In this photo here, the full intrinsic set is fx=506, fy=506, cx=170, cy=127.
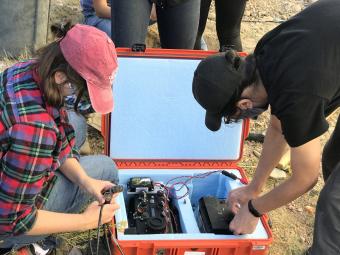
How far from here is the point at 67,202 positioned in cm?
210

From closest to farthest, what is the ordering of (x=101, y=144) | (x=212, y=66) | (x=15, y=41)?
(x=212, y=66) → (x=101, y=144) → (x=15, y=41)

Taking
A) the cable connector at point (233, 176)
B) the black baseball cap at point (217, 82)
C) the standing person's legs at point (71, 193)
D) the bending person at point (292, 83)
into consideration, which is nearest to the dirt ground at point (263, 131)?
the standing person's legs at point (71, 193)

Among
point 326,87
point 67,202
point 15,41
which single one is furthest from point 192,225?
point 15,41

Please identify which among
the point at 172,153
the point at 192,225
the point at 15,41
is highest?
the point at 15,41

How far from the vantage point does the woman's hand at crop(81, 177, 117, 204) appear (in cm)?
202

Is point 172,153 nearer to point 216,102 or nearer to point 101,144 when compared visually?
point 101,144

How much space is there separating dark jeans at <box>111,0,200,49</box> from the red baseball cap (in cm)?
74

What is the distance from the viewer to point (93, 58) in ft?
5.08

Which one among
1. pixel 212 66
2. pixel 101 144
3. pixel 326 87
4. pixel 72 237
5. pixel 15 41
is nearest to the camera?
pixel 326 87

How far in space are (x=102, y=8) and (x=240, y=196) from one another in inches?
58.7

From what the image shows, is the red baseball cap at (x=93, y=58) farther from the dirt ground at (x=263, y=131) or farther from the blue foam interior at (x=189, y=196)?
the dirt ground at (x=263, y=131)

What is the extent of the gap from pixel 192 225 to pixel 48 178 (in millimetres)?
666

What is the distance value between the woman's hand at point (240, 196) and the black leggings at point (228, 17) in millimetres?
1166

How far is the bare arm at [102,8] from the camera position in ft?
9.89
